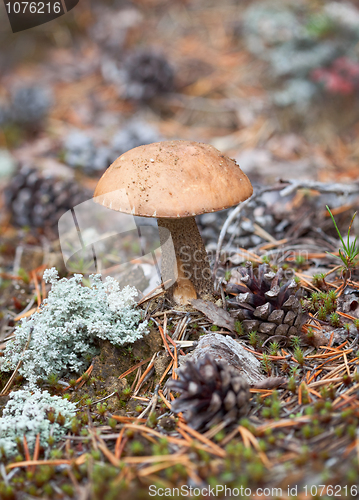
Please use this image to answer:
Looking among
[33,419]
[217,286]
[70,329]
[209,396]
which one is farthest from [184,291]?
[33,419]

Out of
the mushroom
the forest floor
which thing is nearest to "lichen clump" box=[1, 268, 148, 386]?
the forest floor

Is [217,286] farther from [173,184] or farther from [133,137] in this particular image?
[133,137]

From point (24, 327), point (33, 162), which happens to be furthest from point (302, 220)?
point (33, 162)

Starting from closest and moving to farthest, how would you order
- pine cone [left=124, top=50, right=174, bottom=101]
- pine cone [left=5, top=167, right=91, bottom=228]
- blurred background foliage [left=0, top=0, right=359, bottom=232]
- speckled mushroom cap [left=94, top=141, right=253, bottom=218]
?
speckled mushroom cap [left=94, top=141, right=253, bottom=218] → pine cone [left=5, top=167, right=91, bottom=228] → blurred background foliage [left=0, top=0, right=359, bottom=232] → pine cone [left=124, top=50, right=174, bottom=101]

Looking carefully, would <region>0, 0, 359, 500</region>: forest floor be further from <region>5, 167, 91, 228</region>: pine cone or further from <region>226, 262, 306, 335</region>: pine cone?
<region>5, 167, 91, 228</region>: pine cone

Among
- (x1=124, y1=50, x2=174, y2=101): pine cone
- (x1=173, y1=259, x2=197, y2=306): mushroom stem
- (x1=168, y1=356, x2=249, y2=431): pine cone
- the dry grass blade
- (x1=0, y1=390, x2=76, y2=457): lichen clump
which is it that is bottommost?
the dry grass blade

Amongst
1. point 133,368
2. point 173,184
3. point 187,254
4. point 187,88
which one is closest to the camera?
point 173,184

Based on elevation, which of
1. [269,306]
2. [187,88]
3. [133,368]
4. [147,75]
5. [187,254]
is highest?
[147,75]

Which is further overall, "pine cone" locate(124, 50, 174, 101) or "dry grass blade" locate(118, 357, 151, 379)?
"pine cone" locate(124, 50, 174, 101)

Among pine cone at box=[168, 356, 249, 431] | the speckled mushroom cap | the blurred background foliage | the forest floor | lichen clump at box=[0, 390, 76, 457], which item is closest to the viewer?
the forest floor

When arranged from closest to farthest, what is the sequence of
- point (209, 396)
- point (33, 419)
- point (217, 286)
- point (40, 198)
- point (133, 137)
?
point (209, 396), point (33, 419), point (217, 286), point (40, 198), point (133, 137)
